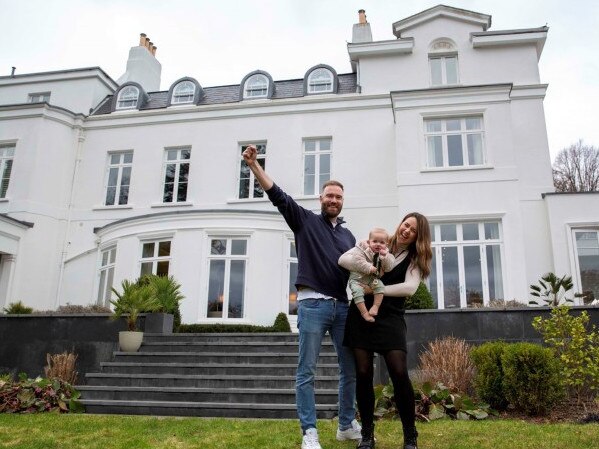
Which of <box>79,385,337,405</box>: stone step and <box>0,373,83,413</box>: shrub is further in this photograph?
<box>79,385,337,405</box>: stone step

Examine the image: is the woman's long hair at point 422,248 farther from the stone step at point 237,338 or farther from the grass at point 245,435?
the stone step at point 237,338

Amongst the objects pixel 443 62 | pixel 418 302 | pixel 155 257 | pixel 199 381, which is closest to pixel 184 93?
pixel 155 257

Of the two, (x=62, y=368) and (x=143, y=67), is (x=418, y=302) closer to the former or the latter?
(x=62, y=368)

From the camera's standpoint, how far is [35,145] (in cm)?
1620

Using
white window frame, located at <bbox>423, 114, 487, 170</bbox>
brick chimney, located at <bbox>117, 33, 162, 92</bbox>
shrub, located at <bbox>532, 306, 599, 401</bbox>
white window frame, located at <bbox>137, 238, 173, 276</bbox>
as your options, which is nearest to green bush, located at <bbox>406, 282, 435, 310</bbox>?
shrub, located at <bbox>532, 306, 599, 401</bbox>

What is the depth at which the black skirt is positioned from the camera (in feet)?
11.7

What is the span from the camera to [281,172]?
15.8 m

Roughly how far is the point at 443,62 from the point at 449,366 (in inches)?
461

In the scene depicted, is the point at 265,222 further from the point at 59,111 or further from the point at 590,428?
the point at 590,428

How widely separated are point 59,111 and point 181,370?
39.7 ft

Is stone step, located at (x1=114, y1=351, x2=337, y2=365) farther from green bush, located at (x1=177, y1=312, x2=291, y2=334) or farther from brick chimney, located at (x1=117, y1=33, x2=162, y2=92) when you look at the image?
brick chimney, located at (x1=117, y1=33, x2=162, y2=92)

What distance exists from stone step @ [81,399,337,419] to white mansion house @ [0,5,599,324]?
19.6ft

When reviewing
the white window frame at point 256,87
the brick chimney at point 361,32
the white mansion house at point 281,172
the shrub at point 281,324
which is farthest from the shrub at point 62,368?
the brick chimney at point 361,32

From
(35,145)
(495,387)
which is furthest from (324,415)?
(35,145)
